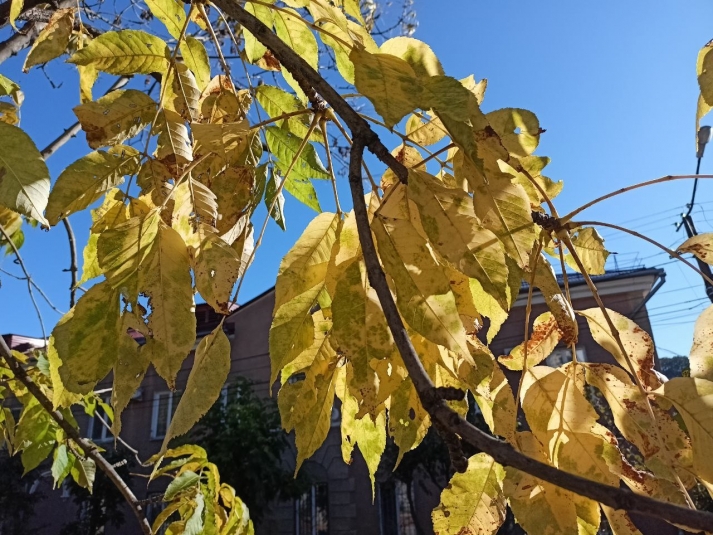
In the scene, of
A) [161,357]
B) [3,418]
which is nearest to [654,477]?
[161,357]

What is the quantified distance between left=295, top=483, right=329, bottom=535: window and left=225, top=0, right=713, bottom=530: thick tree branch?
9741mm

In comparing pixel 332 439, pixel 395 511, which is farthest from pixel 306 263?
pixel 332 439

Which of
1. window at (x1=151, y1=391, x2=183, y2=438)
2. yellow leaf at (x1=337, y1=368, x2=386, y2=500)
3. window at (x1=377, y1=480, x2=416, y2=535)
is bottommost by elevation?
window at (x1=377, y1=480, x2=416, y2=535)

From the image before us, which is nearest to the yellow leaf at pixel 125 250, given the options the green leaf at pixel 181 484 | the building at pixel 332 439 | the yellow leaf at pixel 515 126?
the yellow leaf at pixel 515 126

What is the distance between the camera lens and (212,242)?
488 mm

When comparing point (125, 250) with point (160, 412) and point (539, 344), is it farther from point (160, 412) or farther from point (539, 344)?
point (160, 412)

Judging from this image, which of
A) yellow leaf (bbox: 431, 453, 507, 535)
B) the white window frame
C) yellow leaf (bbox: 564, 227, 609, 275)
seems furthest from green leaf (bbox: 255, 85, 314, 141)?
the white window frame

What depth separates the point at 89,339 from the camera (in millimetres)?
425

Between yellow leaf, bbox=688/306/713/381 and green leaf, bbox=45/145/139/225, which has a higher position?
green leaf, bbox=45/145/139/225

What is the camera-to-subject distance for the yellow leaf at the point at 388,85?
362 mm

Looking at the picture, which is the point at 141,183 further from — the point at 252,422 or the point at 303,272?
the point at 252,422

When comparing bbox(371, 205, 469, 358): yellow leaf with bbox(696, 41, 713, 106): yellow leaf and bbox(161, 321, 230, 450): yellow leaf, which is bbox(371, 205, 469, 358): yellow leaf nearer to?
bbox(161, 321, 230, 450): yellow leaf

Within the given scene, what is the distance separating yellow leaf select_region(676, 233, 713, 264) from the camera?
1.77 feet

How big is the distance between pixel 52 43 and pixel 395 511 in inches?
367
